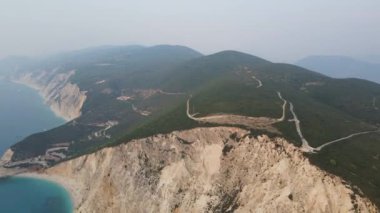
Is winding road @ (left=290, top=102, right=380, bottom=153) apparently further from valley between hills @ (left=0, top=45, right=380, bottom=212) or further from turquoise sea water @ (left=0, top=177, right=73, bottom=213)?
turquoise sea water @ (left=0, top=177, right=73, bottom=213)

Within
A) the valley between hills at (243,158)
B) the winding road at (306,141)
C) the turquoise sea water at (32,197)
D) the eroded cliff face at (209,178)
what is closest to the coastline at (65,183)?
the valley between hills at (243,158)

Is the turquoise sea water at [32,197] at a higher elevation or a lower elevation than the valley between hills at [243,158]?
lower

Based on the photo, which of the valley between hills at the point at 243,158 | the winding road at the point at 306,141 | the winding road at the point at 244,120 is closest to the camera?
the valley between hills at the point at 243,158

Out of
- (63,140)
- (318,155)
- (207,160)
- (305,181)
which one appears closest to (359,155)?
(318,155)

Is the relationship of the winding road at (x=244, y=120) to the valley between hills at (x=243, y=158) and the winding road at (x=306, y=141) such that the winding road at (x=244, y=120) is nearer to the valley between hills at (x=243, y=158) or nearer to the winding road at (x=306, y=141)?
the valley between hills at (x=243, y=158)

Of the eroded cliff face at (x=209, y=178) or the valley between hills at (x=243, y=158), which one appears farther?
the valley between hills at (x=243, y=158)

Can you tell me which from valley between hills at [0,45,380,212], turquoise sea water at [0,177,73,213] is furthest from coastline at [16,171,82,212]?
turquoise sea water at [0,177,73,213]

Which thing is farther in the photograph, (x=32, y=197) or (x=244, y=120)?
(x=32, y=197)

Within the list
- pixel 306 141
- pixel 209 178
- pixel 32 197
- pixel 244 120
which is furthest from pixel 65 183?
pixel 306 141

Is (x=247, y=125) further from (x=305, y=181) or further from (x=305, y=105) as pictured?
(x=305, y=105)

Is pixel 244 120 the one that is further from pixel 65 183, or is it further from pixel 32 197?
pixel 32 197
